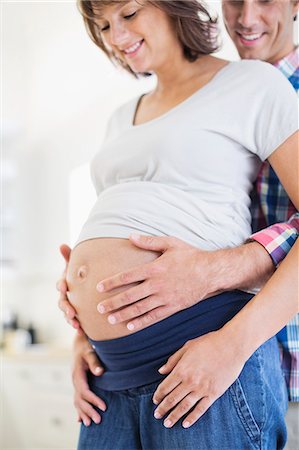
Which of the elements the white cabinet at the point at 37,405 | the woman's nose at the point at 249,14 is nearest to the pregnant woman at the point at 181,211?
the woman's nose at the point at 249,14

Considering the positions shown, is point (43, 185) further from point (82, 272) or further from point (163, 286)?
point (163, 286)

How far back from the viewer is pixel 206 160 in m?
1.05

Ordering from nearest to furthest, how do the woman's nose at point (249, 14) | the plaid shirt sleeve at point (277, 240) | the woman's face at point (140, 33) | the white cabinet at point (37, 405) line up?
1. the plaid shirt sleeve at point (277, 240)
2. the woman's face at point (140, 33)
3. the woman's nose at point (249, 14)
4. the white cabinet at point (37, 405)

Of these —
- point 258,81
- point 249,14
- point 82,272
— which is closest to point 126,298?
point 82,272

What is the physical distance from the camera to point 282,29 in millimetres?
1262

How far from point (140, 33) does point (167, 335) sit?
0.59 metres

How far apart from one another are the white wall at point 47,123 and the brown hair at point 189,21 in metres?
1.34

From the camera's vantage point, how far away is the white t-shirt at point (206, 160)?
3.36ft

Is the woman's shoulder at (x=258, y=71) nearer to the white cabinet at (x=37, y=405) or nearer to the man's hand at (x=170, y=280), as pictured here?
the man's hand at (x=170, y=280)

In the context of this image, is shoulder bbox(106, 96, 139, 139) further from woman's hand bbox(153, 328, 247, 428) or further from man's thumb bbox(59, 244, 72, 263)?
woman's hand bbox(153, 328, 247, 428)

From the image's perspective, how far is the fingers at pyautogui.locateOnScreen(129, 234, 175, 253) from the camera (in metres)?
0.98

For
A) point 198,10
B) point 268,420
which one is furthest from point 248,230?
point 198,10

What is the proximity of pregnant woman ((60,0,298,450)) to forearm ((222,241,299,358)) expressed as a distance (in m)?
0.05

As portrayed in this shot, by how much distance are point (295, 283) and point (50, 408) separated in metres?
2.17
